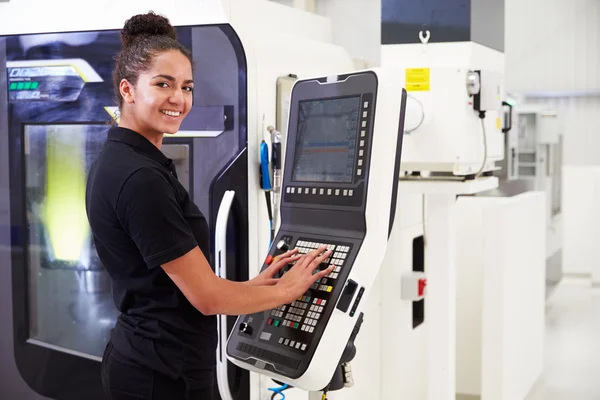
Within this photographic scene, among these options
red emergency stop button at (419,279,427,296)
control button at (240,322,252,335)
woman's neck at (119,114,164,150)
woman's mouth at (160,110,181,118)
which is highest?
woman's mouth at (160,110,181,118)

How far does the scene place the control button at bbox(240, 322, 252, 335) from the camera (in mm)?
1963

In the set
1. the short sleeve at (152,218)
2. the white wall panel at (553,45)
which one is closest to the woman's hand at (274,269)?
the short sleeve at (152,218)

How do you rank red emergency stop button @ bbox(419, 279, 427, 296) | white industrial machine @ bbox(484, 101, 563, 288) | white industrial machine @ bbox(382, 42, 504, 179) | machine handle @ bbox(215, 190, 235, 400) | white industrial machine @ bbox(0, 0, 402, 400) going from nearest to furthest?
machine handle @ bbox(215, 190, 235, 400) → white industrial machine @ bbox(0, 0, 402, 400) → white industrial machine @ bbox(382, 42, 504, 179) → red emergency stop button @ bbox(419, 279, 427, 296) → white industrial machine @ bbox(484, 101, 563, 288)

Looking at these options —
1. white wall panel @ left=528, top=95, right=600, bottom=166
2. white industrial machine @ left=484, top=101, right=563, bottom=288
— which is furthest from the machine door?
white wall panel @ left=528, top=95, right=600, bottom=166

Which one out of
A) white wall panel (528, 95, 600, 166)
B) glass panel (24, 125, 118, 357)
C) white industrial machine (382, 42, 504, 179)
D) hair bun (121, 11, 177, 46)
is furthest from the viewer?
white wall panel (528, 95, 600, 166)

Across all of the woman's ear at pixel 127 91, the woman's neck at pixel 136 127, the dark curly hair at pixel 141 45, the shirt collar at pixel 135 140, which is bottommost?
the shirt collar at pixel 135 140

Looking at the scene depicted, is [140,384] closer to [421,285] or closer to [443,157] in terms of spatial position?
[443,157]

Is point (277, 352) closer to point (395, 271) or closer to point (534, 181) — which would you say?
point (395, 271)

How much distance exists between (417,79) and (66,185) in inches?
53.5

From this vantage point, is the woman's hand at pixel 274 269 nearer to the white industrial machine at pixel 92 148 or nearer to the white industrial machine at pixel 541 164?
the white industrial machine at pixel 92 148

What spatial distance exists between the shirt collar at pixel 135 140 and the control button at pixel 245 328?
1.54 feet

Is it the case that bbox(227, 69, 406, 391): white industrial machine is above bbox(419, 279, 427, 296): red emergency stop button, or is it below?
above

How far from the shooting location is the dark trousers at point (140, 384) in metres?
1.80

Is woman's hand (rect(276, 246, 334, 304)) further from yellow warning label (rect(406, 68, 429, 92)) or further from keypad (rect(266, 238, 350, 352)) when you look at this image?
yellow warning label (rect(406, 68, 429, 92))
